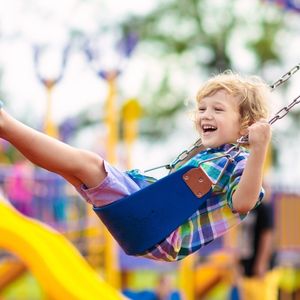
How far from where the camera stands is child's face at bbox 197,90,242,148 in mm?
3137

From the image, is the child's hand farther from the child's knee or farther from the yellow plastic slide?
the yellow plastic slide

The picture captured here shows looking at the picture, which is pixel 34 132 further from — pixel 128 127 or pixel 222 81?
pixel 128 127

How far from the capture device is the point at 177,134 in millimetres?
25281

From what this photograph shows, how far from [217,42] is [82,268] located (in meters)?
17.8

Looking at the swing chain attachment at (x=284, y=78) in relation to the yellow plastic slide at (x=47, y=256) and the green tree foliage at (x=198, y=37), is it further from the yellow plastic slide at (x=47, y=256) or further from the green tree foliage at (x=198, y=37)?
the green tree foliage at (x=198, y=37)

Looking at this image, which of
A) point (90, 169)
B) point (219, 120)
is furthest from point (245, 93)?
point (90, 169)

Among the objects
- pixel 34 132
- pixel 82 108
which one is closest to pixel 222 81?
pixel 34 132

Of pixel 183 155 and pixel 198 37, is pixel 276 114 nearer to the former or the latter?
pixel 183 155

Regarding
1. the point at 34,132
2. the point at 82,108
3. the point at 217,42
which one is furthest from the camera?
the point at 82,108

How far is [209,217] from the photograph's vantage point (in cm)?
311

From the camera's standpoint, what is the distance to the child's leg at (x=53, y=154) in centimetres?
264

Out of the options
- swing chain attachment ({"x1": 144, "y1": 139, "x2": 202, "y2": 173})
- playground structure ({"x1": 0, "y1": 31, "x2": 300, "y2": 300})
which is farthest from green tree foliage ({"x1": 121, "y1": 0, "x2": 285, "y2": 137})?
swing chain attachment ({"x1": 144, "y1": 139, "x2": 202, "y2": 173})

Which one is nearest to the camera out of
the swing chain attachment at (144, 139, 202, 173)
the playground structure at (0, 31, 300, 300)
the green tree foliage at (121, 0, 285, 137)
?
the swing chain attachment at (144, 139, 202, 173)

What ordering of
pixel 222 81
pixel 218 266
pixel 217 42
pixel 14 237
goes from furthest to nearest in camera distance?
pixel 217 42, pixel 218 266, pixel 14 237, pixel 222 81
